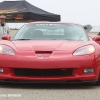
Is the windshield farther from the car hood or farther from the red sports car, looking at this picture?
the red sports car

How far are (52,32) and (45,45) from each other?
39.6 inches

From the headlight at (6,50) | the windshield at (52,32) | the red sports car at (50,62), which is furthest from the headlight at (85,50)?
the headlight at (6,50)

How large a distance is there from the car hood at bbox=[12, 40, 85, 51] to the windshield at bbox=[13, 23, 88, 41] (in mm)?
446

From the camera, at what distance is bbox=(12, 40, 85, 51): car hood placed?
6347mm

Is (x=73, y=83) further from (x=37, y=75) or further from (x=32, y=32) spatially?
(x=32, y=32)

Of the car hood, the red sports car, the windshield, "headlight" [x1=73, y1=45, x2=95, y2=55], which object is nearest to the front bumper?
the red sports car

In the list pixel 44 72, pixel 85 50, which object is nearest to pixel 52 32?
pixel 85 50

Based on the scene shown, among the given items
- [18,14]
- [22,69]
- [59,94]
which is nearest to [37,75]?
[22,69]

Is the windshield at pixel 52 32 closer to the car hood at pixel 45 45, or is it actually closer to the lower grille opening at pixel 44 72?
the car hood at pixel 45 45

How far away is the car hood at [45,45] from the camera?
250 inches

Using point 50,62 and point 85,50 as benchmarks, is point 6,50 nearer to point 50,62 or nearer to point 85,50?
point 50,62

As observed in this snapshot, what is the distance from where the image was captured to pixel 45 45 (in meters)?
6.48

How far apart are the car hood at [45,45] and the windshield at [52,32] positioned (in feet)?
1.46

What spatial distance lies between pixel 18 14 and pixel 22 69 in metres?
11.1
